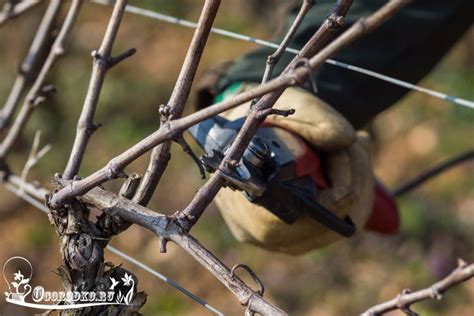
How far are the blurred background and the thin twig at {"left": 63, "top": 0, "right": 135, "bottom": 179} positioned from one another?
71.7 inches

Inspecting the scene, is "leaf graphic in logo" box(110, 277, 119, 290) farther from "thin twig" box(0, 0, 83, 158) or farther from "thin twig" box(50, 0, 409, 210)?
"thin twig" box(0, 0, 83, 158)

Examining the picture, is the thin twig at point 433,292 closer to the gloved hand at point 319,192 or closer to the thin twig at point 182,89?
the thin twig at point 182,89

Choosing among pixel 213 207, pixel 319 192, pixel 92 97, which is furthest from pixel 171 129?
pixel 213 207

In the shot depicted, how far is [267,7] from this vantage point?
4.07 m

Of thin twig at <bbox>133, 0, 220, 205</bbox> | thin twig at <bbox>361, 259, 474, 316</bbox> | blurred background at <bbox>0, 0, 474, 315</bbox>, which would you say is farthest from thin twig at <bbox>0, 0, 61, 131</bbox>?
blurred background at <bbox>0, 0, 474, 315</bbox>

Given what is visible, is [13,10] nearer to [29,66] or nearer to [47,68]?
[29,66]

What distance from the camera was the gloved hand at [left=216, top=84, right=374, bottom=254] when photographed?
1.30 m

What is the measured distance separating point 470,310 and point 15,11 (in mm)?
1770

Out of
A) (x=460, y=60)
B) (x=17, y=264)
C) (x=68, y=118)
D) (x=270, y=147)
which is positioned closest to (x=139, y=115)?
(x=68, y=118)

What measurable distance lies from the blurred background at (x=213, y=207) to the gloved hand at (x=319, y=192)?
1520 millimetres

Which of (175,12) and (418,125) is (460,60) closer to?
(418,125)

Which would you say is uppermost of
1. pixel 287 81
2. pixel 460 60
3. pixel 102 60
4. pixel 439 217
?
pixel 460 60

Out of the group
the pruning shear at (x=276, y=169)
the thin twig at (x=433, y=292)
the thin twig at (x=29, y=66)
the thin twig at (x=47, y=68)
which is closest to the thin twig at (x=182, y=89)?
the pruning shear at (x=276, y=169)

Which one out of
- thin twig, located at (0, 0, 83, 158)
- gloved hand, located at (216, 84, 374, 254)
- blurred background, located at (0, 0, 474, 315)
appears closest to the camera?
gloved hand, located at (216, 84, 374, 254)
